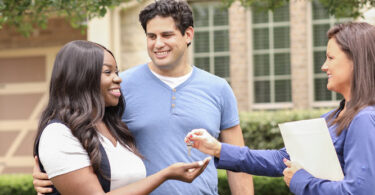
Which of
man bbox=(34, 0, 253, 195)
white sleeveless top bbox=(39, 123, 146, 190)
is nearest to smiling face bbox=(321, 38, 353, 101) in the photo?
man bbox=(34, 0, 253, 195)

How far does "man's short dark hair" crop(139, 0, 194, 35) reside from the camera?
341 centimetres

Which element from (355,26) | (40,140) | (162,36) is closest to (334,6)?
(162,36)

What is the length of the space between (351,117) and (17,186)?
4.91 meters

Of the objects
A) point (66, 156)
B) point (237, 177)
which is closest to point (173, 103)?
point (237, 177)

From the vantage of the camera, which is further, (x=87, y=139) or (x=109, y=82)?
(x=109, y=82)

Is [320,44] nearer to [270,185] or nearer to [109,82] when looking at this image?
[270,185]

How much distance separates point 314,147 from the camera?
250 cm

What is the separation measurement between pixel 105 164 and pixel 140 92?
2.53 ft

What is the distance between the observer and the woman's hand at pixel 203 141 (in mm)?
2873

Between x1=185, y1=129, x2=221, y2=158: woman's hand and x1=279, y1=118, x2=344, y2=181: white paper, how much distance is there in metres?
0.46

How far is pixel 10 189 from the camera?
255 inches

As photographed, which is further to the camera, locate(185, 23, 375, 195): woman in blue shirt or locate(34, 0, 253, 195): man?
locate(34, 0, 253, 195): man

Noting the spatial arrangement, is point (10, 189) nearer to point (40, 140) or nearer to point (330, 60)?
point (40, 140)

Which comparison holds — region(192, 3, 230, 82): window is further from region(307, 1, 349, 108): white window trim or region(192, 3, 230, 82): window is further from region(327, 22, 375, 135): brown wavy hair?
region(327, 22, 375, 135): brown wavy hair
